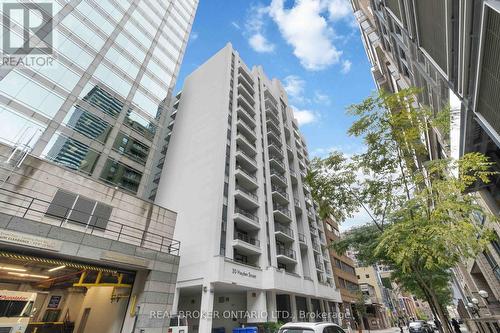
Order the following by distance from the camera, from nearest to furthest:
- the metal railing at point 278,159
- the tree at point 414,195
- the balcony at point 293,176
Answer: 1. the tree at point 414,195
2. the metal railing at point 278,159
3. the balcony at point 293,176

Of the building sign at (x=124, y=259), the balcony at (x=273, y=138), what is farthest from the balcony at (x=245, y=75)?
the building sign at (x=124, y=259)

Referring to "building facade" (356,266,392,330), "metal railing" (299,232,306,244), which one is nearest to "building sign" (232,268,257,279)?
"metal railing" (299,232,306,244)

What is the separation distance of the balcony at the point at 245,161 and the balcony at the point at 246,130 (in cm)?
375

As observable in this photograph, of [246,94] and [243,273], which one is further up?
[246,94]

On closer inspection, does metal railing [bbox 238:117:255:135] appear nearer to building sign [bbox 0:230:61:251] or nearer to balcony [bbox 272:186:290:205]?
balcony [bbox 272:186:290:205]

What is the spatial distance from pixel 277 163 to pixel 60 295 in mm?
27295

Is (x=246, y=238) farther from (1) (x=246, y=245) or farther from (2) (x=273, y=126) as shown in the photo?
(2) (x=273, y=126)

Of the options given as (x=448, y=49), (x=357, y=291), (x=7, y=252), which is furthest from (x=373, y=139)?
(x=357, y=291)

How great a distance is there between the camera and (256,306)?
67.4 ft

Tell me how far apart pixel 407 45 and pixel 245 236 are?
2190cm

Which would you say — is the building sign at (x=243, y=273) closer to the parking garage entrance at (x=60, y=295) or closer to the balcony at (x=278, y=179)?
the parking garage entrance at (x=60, y=295)

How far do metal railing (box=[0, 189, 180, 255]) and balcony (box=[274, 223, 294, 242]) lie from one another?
1402 centimetres

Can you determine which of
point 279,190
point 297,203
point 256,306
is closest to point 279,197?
point 279,190

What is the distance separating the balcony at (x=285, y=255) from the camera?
25.8m
